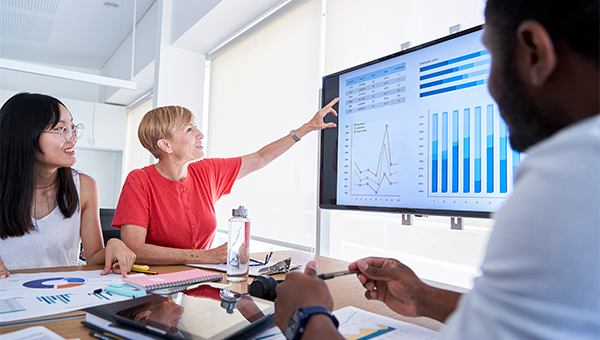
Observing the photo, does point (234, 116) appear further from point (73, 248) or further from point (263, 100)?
point (73, 248)

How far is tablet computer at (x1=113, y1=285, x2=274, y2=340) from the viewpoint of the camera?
560 mm

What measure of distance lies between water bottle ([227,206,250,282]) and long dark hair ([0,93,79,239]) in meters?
0.74

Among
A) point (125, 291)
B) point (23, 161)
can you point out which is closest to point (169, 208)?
point (23, 161)

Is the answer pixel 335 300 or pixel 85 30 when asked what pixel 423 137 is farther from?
pixel 85 30

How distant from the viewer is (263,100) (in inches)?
108

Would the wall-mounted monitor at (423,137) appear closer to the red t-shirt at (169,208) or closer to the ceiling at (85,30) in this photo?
the red t-shirt at (169,208)

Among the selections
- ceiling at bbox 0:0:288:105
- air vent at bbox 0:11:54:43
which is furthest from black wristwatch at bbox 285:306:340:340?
air vent at bbox 0:11:54:43

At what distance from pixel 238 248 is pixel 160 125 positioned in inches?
36.2

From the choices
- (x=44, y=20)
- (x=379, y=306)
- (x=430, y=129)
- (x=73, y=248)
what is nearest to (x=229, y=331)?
(x=379, y=306)

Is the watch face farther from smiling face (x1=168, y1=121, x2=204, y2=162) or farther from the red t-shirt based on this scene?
smiling face (x1=168, y1=121, x2=204, y2=162)

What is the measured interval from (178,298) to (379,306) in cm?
42

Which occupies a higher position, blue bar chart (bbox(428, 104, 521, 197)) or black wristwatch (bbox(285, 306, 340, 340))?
blue bar chart (bbox(428, 104, 521, 197))

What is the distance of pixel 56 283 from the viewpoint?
36.2 inches

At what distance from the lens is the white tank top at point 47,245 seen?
1.27 metres
